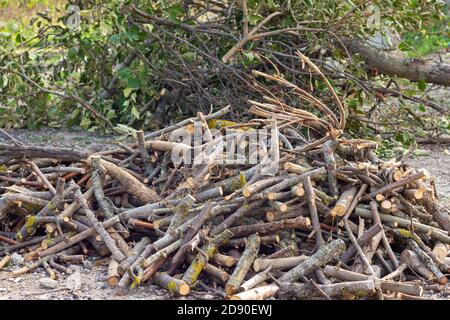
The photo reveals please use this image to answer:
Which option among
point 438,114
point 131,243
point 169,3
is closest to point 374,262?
point 131,243

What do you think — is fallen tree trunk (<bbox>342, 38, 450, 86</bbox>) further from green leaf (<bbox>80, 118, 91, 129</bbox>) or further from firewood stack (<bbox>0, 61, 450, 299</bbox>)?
firewood stack (<bbox>0, 61, 450, 299</bbox>)

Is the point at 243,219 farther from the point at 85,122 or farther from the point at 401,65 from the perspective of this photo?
the point at 401,65

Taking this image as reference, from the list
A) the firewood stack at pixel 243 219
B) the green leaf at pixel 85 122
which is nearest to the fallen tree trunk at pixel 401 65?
the green leaf at pixel 85 122

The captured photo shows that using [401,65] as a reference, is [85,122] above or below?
below

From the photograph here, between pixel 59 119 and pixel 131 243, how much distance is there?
3.38m

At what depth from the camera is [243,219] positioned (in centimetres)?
409

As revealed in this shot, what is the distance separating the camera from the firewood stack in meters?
3.76

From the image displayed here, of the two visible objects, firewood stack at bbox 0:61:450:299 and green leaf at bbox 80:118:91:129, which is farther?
green leaf at bbox 80:118:91:129

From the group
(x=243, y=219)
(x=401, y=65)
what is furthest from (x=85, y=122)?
(x=243, y=219)

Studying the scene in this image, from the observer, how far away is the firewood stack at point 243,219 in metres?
3.76

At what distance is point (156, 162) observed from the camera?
4711 millimetres

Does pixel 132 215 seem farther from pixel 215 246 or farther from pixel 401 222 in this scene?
pixel 401 222

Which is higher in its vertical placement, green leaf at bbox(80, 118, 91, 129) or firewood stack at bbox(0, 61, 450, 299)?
firewood stack at bbox(0, 61, 450, 299)

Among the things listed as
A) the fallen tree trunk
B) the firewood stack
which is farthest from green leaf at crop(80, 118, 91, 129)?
the fallen tree trunk
